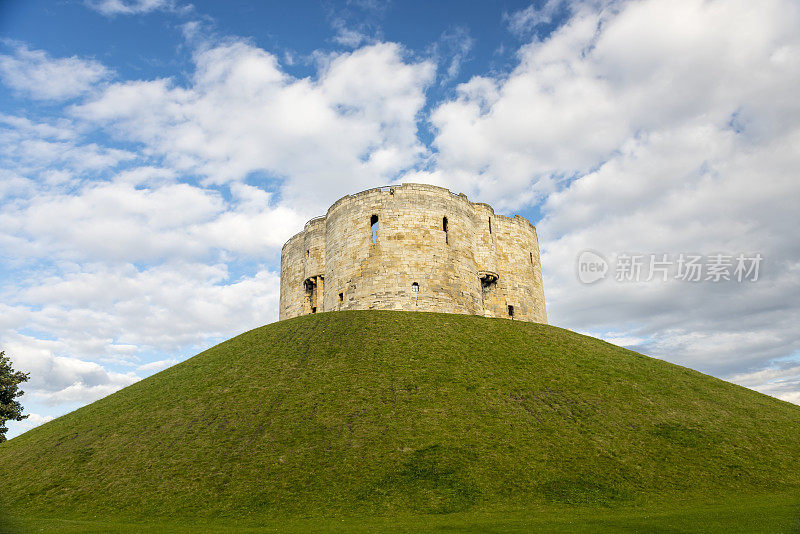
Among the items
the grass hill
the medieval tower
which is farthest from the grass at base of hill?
the medieval tower

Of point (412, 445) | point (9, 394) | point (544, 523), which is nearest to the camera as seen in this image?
point (544, 523)

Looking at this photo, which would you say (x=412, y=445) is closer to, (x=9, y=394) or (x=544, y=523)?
(x=544, y=523)

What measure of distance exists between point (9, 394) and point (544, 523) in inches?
1625

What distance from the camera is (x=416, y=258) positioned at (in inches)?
1497

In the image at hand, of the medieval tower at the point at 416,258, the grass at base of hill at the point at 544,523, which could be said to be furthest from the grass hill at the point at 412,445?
the medieval tower at the point at 416,258

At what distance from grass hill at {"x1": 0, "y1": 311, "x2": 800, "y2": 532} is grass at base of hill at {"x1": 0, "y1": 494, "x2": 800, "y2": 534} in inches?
5.2

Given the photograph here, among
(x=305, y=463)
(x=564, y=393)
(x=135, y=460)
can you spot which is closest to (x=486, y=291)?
(x=564, y=393)

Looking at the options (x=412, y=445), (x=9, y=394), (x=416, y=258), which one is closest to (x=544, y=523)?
(x=412, y=445)

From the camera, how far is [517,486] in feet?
59.1

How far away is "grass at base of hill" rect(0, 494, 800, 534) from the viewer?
44.7 feet

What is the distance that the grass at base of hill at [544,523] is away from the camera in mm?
13617

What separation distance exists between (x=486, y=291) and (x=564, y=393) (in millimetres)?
19434

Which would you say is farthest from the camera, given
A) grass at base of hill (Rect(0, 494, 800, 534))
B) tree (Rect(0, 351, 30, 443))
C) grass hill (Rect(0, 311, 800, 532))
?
tree (Rect(0, 351, 30, 443))

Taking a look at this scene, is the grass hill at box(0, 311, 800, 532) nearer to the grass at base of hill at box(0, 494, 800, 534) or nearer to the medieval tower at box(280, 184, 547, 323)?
the grass at base of hill at box(0, 494, 800, 534)
